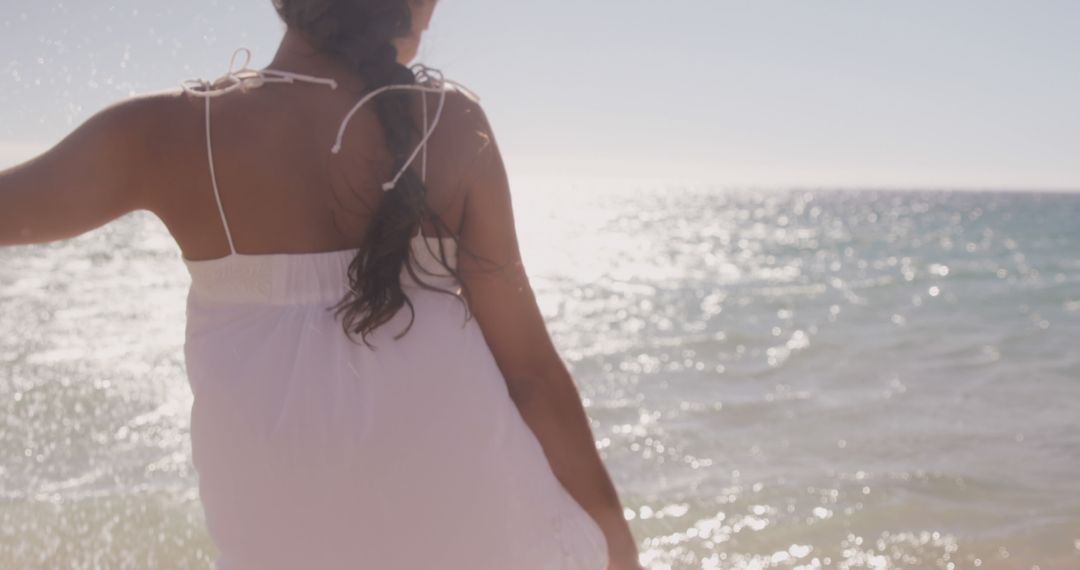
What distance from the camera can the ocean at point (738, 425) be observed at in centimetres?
502

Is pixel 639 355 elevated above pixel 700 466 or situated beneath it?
situated beneath

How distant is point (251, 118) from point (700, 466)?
5.17 m

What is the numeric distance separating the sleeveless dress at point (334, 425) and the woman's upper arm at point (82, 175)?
8 centimetres

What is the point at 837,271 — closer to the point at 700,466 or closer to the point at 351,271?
the point at 700,466

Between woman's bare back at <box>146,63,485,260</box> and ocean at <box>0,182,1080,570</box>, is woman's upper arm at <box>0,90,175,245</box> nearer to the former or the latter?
woman's bare back at <box>146,63,485,260</box>

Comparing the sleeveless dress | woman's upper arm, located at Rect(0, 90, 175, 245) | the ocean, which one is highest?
woman's upper arm, located at Rect(0, 90, 175, 245)

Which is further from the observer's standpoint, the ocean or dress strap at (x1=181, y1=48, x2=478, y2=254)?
the ocean

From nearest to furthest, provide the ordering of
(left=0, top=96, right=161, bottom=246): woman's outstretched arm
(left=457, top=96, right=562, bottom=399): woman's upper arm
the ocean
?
(left=0, top=96, right=161, bottom=246): woman's outstretched arm
(left=457, top=96, right=562, bottom=399): woman's upper arm
the ocean

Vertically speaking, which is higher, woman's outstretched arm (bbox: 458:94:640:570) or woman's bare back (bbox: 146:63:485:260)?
woman's bare back (bbox: 146:63:485:260)

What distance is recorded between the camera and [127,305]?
41.7ft

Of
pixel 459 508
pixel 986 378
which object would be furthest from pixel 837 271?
pixel 459 508

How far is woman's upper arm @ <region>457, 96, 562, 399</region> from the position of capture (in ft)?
4.88

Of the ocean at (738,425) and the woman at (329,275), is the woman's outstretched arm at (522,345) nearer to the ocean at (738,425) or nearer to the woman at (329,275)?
the woman at (329,275)

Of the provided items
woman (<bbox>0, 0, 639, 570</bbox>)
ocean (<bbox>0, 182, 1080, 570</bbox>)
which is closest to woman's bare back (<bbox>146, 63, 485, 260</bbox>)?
woman (<bbox>0, 0, 639, 570</bbox>)
